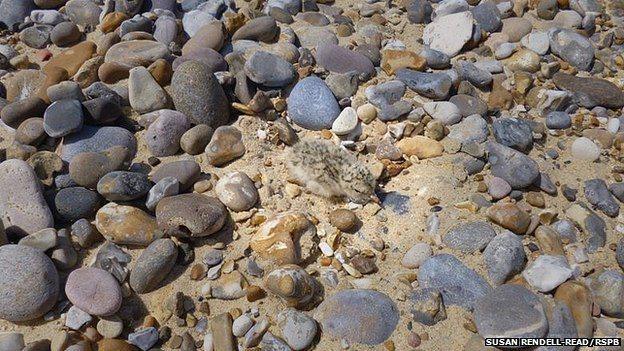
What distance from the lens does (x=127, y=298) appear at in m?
2.62

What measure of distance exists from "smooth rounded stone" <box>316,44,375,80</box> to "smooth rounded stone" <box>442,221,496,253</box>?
4.68 feet

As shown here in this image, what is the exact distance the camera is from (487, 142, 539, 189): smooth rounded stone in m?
3.04

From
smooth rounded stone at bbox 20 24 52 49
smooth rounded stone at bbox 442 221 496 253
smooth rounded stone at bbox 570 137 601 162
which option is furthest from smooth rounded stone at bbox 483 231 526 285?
smooth rounded stone at bbox 20 24 52 49

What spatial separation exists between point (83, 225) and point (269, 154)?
1.18 m

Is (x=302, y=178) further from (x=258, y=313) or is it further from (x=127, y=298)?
(x=127, y=298)

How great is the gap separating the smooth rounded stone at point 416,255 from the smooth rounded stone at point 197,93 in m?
1.53

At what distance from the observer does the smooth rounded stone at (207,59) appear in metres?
3.60

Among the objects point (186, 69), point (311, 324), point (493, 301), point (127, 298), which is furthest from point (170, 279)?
point (493, 301)

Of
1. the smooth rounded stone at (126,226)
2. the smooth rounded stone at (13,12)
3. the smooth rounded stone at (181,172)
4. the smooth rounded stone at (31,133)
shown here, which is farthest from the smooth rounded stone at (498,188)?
the smooth rounded stone at (13,12)

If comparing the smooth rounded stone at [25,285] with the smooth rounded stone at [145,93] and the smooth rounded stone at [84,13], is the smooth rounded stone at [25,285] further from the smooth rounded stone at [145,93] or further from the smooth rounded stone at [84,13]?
the smooth rounded stone at [84,13]

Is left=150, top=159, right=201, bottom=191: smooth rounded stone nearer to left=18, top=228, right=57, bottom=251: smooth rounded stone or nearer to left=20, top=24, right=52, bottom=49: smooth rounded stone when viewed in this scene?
left=18, top=228, right=57, bottom=251: smooth rounded stone

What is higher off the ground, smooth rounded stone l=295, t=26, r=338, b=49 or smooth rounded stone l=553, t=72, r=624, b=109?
smooth rounded stone l=295, t=26, r=338, b=49

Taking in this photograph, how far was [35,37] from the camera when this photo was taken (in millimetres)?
4066

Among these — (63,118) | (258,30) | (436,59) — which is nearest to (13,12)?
(63,118)
